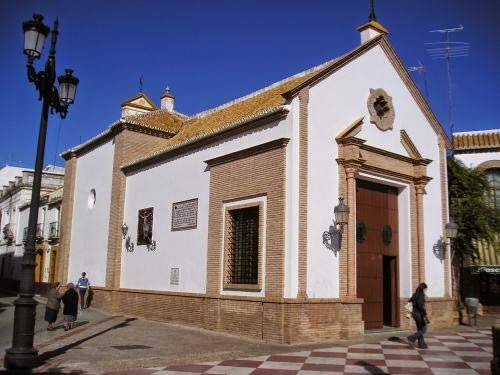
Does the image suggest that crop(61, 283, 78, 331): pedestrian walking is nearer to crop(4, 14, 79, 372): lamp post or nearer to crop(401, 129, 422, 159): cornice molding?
crop(4, 14, 79, 372): lamp post

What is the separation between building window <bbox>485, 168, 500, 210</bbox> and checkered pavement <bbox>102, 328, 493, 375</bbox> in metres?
11.3

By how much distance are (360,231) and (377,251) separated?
39.2 inches

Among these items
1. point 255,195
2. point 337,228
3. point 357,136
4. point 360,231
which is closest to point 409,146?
point 357,136

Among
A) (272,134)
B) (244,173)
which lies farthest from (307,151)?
(244,173)

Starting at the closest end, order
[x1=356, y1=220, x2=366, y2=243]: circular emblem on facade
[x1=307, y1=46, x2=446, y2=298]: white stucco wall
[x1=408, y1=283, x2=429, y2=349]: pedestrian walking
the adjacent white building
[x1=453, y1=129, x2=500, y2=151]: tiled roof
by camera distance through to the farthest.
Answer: [x1=408, y1=283, x2=429, y2=349]: pedestrian walking → [x1=307, y1=46, x2=446, y2=298]: white stucco wall → [x1=356, y1=220, x2=366, y2=243]: circular emblem on facade → [x1=453, y1=129, x2=500, y2=151]: tiled roof → the adjacent white building

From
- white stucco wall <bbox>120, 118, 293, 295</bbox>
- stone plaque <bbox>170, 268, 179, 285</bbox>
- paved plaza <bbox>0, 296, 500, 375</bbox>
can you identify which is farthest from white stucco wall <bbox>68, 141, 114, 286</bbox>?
paved plaza <bbox>0, 296, 500, 375</bbox>

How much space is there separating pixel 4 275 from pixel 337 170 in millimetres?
31539

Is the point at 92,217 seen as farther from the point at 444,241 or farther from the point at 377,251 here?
the point at 444,241

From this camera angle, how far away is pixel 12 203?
124 ft

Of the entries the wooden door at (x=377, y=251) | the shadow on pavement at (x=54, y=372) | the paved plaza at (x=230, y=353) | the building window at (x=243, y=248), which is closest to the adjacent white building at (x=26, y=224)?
the paved plaza at (x=230, y=353)

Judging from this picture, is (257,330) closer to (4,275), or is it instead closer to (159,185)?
(159,185)

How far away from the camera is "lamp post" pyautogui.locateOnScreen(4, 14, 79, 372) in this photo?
8031mm

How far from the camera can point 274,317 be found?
38.8 ft

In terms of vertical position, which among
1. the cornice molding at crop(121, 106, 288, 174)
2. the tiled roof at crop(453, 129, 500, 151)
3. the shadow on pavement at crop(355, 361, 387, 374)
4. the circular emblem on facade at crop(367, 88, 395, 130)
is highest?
the tiled roof at crop(453, 129, 500, 151)
